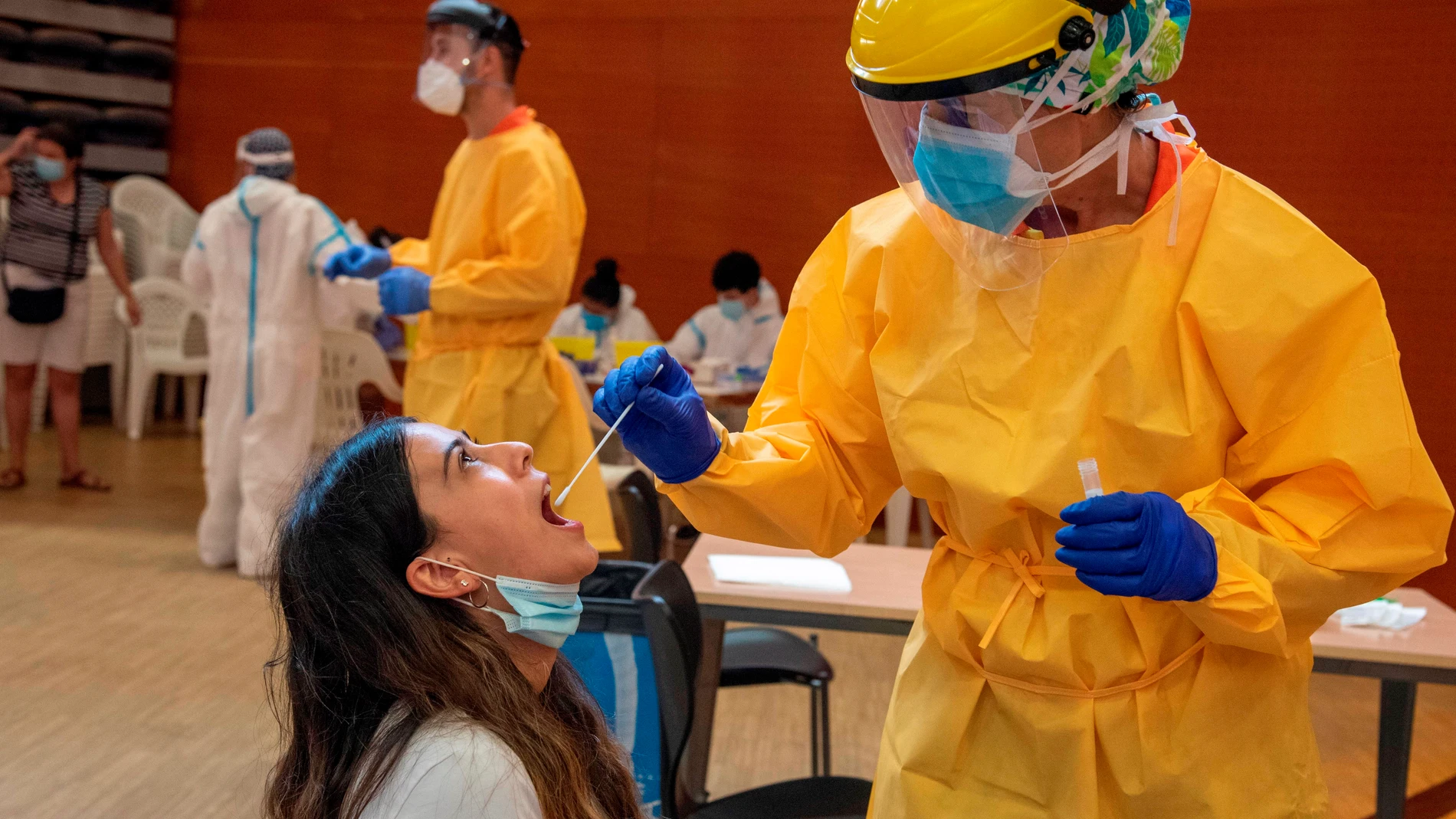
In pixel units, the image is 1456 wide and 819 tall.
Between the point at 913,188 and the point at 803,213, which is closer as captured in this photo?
the point at 913,188

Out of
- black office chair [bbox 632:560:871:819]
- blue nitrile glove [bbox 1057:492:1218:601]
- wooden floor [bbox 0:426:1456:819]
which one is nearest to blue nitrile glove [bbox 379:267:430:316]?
wooden floor [bbox 0:426:1456:819]

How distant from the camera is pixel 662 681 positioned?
1.92m

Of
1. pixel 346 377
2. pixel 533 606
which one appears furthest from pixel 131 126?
pixel 533 606

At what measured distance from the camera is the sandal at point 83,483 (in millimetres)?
5656

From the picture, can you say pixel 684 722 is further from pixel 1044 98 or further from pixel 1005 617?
pixel 1044 98

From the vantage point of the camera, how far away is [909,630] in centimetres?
238

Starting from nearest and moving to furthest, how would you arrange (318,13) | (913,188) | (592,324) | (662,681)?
(913,188), (662,681), (592,324), (318,13)

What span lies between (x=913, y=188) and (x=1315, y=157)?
14.6 feet

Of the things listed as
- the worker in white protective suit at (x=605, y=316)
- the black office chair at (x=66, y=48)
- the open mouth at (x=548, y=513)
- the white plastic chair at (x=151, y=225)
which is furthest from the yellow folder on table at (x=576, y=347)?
the black office chair at (x=66, y=48)

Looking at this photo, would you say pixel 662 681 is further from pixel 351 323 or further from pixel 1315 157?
pixel 1315 157

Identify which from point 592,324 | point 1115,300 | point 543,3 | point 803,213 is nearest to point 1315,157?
point 803,213

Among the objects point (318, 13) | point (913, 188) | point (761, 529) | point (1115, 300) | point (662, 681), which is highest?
point (318, 13)

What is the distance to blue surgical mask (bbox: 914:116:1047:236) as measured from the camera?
122 centimetres

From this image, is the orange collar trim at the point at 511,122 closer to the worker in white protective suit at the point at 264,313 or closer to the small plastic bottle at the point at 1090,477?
the worker in white protective suit at the point at 264,313
